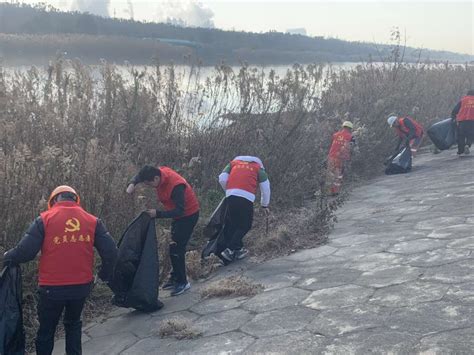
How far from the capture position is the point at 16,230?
5914 millimetres

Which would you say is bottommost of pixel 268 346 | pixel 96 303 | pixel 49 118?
pixel 96 303

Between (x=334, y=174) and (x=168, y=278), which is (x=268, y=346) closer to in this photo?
(x=168, y=278)

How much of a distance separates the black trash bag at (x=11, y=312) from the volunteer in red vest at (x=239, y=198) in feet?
9.22

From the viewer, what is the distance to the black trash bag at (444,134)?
1273 cm

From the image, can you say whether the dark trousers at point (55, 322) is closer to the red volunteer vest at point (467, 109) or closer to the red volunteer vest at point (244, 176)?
the red volunteer vest at point (244, 176)

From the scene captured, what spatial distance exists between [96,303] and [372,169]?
8332 millimetres

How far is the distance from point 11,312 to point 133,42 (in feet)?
57.1

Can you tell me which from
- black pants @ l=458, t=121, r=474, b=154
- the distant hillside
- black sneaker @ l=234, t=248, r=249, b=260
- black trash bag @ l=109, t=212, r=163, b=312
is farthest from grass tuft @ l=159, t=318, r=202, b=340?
black pants @ l=458, t=121, r=474, b=154

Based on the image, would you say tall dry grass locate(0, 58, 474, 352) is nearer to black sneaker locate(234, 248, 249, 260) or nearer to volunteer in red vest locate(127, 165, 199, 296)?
black sneaker locate(234, 248, 249, 260)

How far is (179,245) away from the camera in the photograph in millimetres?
6434

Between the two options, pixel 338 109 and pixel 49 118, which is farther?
pixel 338 109

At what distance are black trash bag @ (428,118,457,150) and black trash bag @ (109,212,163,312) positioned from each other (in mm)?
8777

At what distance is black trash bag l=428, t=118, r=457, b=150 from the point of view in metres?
12.7

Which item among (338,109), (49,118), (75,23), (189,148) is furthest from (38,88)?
(75,23)
